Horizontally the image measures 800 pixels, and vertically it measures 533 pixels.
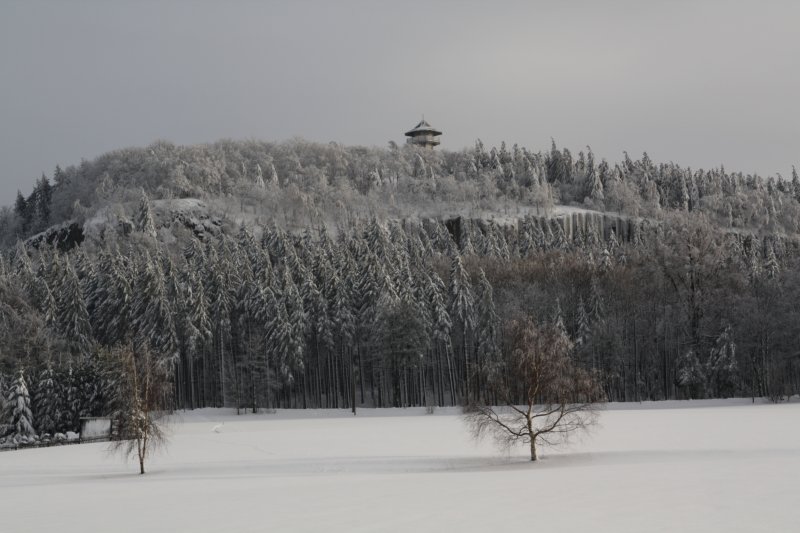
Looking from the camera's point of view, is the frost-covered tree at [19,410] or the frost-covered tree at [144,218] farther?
the frost-covered tree at [144,218]

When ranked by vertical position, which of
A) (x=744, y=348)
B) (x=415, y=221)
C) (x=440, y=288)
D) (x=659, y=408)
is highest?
(x=415, y=221)

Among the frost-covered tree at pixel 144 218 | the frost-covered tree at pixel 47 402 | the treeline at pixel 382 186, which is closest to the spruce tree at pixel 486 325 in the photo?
the frost-covered tree at pixel 47 402

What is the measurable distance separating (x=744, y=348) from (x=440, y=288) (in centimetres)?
2777

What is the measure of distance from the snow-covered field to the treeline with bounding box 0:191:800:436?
18.3m

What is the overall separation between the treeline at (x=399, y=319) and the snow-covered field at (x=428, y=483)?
18.3 metres

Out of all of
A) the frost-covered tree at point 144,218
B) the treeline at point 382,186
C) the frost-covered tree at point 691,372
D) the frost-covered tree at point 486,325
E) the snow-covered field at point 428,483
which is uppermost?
the treeline at point 382,186

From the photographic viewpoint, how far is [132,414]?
35656 mm

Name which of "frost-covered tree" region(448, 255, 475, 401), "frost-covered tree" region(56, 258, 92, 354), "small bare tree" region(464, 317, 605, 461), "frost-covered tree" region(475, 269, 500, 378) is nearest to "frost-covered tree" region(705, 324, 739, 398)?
"frost-covered tree" region(475, 269, 500, 378)

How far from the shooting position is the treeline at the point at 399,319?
2606 inches

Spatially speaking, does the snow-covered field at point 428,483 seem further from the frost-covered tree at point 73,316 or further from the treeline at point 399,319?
the frost-covered tree at point 73,316

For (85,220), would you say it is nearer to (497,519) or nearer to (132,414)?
(132,414)

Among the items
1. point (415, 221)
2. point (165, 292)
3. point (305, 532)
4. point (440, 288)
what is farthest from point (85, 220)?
point (305, 532)

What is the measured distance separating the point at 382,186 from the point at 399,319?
102 metres

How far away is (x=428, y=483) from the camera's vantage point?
88.7 feet
